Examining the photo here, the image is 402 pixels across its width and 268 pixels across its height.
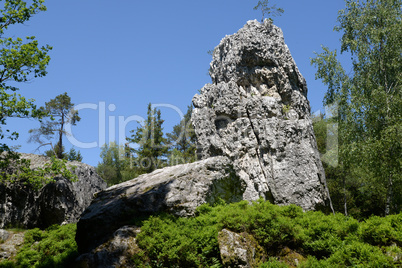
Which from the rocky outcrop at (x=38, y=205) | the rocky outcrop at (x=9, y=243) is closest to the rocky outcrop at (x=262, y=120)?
the rocky outcrop at (x=38, y=205)

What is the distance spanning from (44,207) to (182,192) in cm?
984

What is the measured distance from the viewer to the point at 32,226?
16.0 meters

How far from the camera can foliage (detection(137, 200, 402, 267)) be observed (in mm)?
7037

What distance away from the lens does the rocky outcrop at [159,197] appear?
927cm

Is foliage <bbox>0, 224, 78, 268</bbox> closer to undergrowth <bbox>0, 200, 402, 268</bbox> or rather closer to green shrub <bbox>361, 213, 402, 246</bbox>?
undergrowth <bbox>0, 200, 402, 268</bbox>

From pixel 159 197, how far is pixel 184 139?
30316 mm

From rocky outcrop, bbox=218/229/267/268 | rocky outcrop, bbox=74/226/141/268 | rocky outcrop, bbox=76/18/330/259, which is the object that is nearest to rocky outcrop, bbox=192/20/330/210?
rocky outcrop, bbox=76/18/330/259

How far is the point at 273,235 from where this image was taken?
7.99m

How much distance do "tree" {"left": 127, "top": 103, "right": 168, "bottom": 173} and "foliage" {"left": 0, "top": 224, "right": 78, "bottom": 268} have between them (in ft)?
70.8

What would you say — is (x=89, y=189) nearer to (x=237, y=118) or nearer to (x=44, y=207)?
(x=44, y=207)

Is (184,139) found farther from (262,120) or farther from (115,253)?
(115,253)

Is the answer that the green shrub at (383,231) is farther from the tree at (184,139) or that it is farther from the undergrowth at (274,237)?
the tree at (184,139)

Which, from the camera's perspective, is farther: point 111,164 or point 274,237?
point 111,164

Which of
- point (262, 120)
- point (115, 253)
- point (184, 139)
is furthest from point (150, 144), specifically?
point (115, 253)
